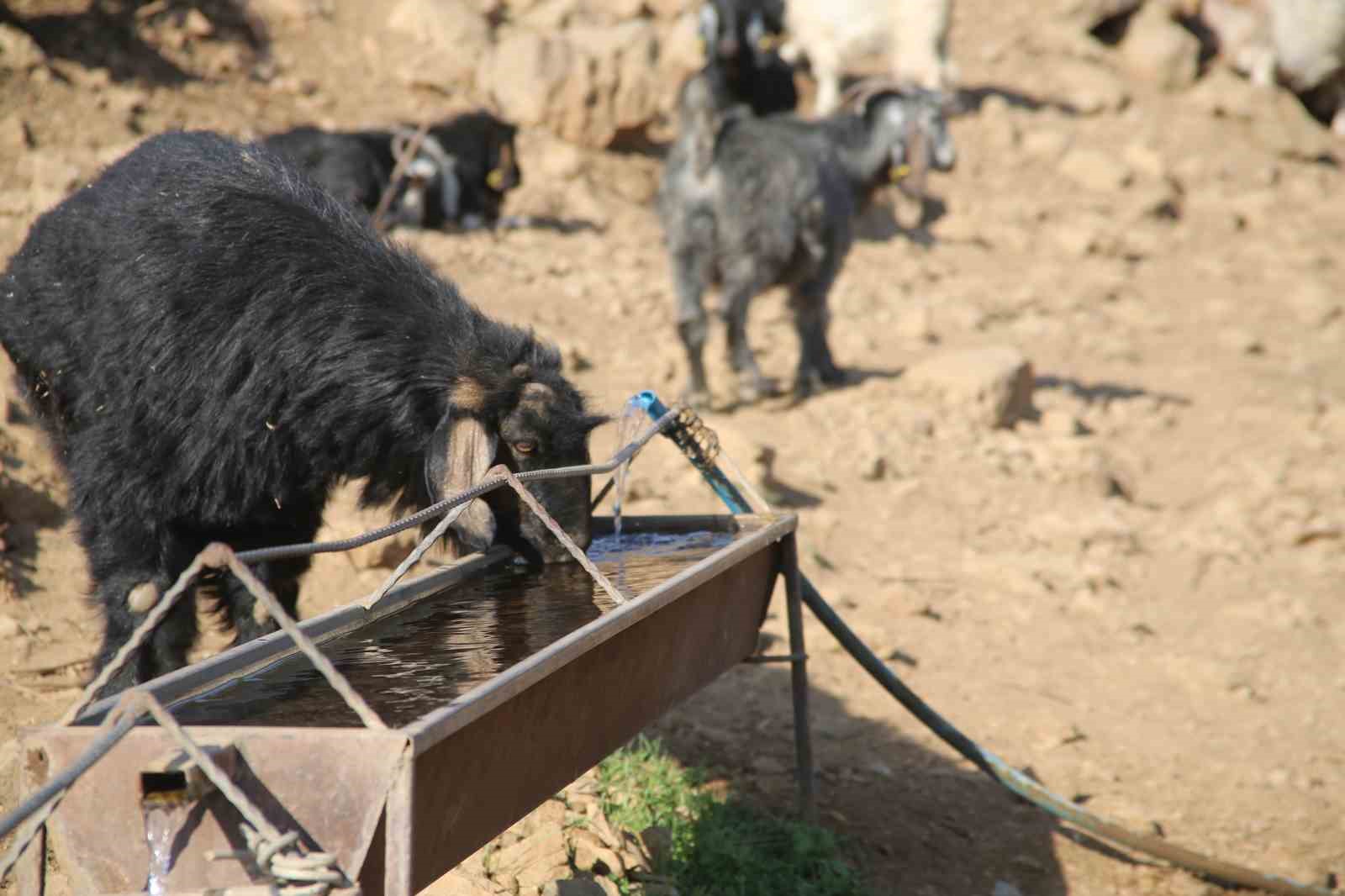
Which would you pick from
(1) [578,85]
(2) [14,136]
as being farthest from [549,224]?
(2) [14,136]

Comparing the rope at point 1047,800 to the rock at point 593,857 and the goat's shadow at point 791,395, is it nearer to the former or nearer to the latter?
the rock at point 593,857

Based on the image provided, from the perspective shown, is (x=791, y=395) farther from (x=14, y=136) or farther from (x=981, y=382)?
(x=14, y=136)

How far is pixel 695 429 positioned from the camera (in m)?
4.16

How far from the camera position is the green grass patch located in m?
3.97

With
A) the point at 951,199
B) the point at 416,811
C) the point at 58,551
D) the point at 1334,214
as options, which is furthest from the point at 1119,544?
the point at 1334,214

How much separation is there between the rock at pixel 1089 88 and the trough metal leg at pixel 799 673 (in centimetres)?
1293

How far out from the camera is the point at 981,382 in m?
8.44

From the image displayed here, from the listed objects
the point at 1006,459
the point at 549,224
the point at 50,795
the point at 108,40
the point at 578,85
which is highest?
the point at 108,40

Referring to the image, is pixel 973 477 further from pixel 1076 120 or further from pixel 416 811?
pixel 1076 120

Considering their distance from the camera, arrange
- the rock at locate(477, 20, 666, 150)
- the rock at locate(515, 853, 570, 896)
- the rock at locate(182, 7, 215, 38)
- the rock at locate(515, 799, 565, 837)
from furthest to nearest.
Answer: the rock at locate(477, 20, 666, 150)
the rock at locate(182, 7, 215, 38)
the rock at locate(515, 799, 565, 837)
the rock at locate(515, 853, 570, 896)

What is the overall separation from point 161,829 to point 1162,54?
16758 millimetres

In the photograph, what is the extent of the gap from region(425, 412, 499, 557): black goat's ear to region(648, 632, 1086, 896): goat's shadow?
1610 mm

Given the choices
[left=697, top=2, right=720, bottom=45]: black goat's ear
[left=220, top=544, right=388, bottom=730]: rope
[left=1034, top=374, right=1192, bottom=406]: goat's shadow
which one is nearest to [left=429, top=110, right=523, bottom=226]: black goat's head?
[left=697, top=2, right=720, bottom=45]: black goat's ear

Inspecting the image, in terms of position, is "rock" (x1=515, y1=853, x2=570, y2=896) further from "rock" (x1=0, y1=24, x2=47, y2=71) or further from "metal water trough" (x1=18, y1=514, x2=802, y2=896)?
"rock" (x1=0, y1=24, x2=47, y2=71)
